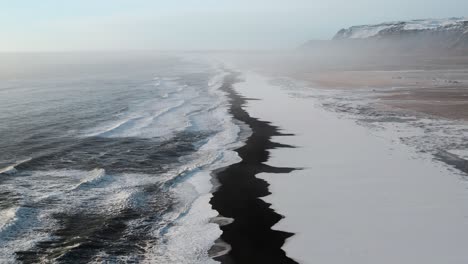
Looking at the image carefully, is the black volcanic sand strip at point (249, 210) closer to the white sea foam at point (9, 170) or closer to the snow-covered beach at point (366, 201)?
the snow-covered beach at point (366, 201)

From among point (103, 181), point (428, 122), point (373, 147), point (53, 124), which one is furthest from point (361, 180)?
point (53, 124)

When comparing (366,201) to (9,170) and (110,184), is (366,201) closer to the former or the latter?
(110,184)

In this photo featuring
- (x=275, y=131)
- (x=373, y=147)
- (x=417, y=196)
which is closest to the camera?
(x=417, y=196)

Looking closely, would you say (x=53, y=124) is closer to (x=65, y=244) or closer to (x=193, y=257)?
(x=65, y=244)

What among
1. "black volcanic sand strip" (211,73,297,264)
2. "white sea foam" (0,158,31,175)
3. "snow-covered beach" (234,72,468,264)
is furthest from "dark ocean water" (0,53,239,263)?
"snow-covered beach" (234,72,468,264)

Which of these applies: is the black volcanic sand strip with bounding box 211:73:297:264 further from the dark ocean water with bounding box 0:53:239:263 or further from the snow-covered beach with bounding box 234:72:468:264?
the dark ocean water with bounding box 0:53:239:263

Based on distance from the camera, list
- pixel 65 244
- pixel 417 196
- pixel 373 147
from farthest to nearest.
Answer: pixel 373 147 → pixel 417 196 → pixel 65 244

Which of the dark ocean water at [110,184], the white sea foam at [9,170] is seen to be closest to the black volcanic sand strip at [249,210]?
the dark ocean water at [110,184]

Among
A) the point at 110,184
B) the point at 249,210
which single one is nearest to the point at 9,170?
the point at 110,184
